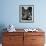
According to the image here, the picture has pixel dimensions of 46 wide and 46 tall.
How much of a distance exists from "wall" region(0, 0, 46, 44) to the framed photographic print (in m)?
0.10

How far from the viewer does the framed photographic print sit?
4.04 m

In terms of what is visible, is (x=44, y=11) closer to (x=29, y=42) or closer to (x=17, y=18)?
(x=17, y=18)

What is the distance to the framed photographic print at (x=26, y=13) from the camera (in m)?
4.04

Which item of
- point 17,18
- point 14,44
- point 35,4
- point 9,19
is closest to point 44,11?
point 35,4

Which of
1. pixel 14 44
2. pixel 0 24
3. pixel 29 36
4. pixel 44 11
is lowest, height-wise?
pixel 14 44

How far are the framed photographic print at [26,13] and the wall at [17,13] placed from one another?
0.10 m

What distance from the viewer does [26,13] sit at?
4066 millimetres

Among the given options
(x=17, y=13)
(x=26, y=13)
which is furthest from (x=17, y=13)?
(x=26, y=13)

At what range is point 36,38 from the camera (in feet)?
11.7

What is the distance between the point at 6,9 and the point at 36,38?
1372mm

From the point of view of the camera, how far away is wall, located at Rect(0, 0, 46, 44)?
4031 mm

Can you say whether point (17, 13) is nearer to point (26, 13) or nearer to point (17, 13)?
point (17, 13)

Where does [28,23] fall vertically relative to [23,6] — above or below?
below

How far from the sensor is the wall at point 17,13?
4.03 metres
